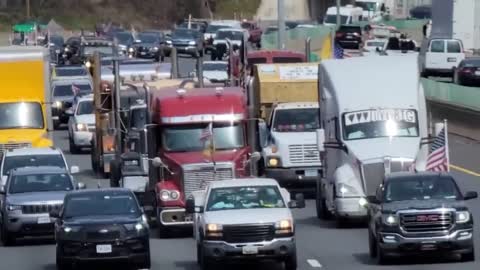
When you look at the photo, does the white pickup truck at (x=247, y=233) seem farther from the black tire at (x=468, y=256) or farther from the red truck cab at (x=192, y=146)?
the red truck cab at (x=192, y=146)

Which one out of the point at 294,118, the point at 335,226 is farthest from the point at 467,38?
the point at 335,226

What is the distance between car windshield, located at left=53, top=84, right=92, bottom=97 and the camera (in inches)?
2439

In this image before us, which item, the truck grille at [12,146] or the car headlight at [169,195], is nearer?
the car headlight at [169,195]

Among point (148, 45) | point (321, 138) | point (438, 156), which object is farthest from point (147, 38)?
point (438, 156)

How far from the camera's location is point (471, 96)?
5262 cm

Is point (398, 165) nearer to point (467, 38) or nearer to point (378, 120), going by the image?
point (378, 120)

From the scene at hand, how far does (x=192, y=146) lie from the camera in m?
30.5

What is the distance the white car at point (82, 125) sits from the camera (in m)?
50.6

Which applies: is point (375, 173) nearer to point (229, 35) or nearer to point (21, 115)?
point (21, 115)

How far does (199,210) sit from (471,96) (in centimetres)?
2854

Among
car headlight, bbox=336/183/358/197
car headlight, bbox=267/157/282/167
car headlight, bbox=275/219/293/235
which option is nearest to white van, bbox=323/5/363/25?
car headlight, bbox=267/157/282/167

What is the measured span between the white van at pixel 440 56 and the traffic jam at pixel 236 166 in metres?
24.6

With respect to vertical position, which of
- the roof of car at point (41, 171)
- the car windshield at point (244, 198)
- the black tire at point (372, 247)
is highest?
the car windshield at point (244, 198)

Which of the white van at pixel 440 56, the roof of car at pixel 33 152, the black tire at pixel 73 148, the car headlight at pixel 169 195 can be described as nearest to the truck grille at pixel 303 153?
the roof of car at pixel 33 152
